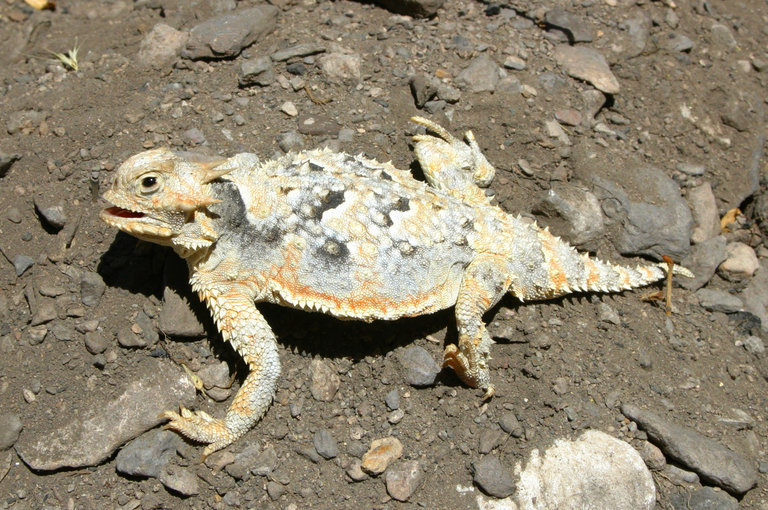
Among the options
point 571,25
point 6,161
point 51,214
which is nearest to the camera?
point 51,214

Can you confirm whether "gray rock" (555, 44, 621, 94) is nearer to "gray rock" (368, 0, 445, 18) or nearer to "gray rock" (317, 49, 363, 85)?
"gray rock" (368, 0, 445, 18)

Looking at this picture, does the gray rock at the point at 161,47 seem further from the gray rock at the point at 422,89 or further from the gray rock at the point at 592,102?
the gray rock at the point at 592,102

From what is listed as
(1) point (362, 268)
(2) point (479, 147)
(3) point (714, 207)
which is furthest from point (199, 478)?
(3) point (714, 207)

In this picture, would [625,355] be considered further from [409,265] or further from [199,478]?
[199,478]

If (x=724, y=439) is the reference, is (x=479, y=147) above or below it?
above

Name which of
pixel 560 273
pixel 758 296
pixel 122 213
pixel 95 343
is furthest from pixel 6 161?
pixel 758 296

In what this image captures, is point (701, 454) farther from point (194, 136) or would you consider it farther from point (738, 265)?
point (194, 136)

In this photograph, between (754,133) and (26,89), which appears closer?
(26,89)
